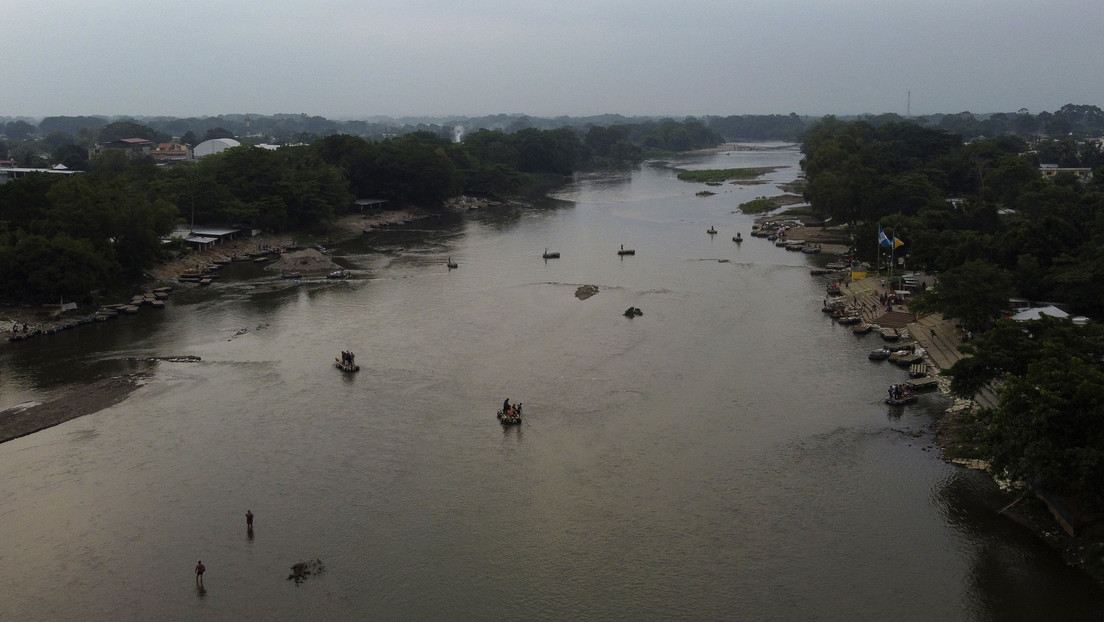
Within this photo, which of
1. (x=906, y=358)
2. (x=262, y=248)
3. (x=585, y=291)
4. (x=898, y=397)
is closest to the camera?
(x=898, y=397)

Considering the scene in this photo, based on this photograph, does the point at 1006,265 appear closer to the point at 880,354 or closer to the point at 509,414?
the point at 880,354

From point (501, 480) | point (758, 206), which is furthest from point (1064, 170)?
point (501, 480)

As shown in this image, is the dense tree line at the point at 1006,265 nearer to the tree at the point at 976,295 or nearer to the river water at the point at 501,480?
the tree at the point at 976,295

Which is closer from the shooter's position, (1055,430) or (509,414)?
(1055,430)

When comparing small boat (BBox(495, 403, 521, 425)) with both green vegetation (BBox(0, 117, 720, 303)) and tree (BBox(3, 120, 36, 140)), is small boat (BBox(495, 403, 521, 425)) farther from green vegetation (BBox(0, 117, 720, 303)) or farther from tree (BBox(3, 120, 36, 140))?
tree (BBox(3, 120, 36, 140))

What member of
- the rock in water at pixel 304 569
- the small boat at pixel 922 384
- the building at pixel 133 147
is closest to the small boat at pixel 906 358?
the small boat at pixel 922 384

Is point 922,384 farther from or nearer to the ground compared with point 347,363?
nearer to the ground
